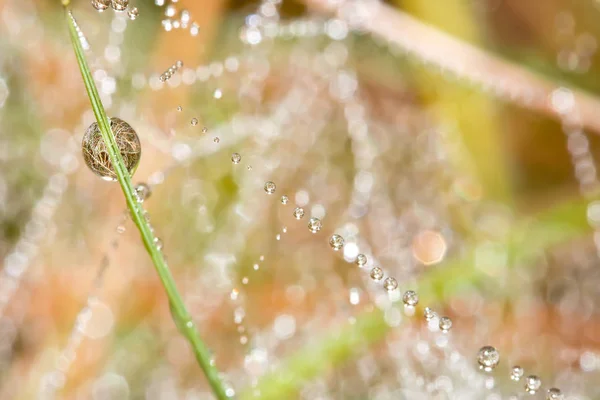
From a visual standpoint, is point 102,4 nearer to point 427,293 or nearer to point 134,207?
point 134,207

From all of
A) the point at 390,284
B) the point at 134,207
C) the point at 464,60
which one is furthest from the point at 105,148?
the point at 464,60

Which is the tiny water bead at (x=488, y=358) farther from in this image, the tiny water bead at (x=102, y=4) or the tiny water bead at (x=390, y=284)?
the tiny water bead at (x=102, y=4)

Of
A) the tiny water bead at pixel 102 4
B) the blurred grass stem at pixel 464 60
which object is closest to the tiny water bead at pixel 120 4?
the tiny water bead at pixel 102 4

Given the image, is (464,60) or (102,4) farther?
(464,60)

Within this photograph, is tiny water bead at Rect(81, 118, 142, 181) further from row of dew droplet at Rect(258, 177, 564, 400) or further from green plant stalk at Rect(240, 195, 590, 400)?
green plant stalk at Rect(240, 195, 590, 400)

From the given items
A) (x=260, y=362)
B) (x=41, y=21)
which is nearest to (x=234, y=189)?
(x=260, y=362)

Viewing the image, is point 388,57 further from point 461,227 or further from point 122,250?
point 122,250

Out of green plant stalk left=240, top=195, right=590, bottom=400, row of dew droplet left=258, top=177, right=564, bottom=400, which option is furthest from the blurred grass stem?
row of dew droplet left=258, top=177, right=564, bottom=400
